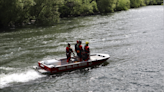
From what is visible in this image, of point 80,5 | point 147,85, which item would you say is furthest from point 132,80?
point 80,5

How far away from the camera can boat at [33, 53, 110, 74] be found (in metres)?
15.2

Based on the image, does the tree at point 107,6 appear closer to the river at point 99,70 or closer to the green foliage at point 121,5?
the green foliage at point 121,5

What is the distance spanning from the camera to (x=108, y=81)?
1410cm

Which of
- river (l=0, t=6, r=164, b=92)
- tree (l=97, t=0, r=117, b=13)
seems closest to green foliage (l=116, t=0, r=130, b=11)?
tree (l=97, t=0, r=117, b=13)

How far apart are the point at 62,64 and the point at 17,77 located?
3782 millimetres

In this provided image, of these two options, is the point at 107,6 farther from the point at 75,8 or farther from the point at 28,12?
the point at 28,12

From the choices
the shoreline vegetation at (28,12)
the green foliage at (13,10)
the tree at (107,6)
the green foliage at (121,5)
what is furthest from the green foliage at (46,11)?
the green foliage at (121,5)

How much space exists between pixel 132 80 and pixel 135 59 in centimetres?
487

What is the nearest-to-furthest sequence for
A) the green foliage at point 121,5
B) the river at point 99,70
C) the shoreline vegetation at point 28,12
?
the river at point 99,70
the shoreline vegetation at point 28,12
the green foliage at point 121,5

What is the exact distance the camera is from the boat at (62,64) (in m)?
15.2

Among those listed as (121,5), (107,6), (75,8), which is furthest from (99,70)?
(121,5)

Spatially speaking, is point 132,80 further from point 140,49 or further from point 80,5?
point 80,5

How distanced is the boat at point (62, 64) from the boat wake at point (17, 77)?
54cm

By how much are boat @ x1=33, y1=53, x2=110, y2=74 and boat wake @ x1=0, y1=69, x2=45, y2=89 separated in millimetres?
540
